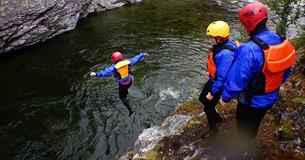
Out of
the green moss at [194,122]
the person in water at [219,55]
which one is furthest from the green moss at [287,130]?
the green moss at [194,122]

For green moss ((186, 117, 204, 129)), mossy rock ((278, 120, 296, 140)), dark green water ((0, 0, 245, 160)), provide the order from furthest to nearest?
dark green water ((0, 0, 245, 160))
green moss ((186, 117, 204, 129))
mossy rock ((278, 120, 296, 140))

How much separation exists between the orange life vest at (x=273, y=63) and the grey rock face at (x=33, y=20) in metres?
17.3

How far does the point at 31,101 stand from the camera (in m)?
15.2

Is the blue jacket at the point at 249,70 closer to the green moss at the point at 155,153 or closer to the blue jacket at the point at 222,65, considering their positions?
the blue jacket at the point at 222,65

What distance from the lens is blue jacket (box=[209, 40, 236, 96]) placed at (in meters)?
6.92

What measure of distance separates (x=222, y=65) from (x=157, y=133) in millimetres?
3919

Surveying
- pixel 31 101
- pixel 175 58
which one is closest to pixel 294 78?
pixel 175 58

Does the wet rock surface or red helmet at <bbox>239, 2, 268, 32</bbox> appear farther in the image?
the wet rock surface

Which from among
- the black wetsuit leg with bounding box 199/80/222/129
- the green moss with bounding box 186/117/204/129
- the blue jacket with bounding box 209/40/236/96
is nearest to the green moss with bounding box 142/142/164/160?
the green moss with bounding box 186/117/204/129

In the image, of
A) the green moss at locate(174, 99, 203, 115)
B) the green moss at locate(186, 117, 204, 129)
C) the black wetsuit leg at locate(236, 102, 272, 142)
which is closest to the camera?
the black wetsuit leg at locate(236, 102, 272, 142)

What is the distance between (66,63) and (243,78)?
14975 mm

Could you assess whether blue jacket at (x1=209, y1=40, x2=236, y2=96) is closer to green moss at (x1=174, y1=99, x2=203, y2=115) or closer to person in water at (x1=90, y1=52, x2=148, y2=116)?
green moss at (x1=174, y1=99, x2=203, y2=115)

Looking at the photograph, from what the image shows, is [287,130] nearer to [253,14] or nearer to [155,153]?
[155,153]

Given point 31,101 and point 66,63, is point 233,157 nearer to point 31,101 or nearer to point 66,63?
point 31,101
